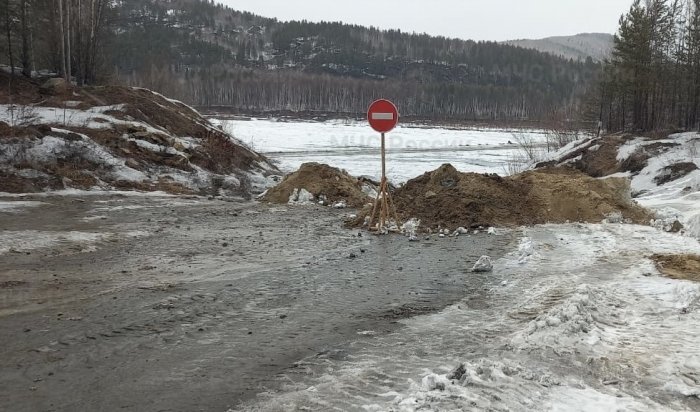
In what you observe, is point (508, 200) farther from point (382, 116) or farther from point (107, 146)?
point (107, 146)

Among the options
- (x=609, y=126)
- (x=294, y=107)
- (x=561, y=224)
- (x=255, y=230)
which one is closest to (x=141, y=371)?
(x=255, y=230)

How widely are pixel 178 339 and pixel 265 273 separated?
8.44ft

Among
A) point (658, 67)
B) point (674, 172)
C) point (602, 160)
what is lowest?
point (674, 172)

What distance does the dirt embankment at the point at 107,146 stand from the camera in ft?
53.1

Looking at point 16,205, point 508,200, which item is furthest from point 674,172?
point 16,205

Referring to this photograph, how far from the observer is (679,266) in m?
7.62

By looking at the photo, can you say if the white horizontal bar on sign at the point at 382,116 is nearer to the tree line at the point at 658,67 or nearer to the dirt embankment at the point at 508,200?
the dirt embankment at the point at 508,200

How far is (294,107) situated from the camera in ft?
522

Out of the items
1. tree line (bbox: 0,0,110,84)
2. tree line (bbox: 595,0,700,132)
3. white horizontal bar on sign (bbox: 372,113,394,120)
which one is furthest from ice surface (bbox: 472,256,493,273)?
tree line (bbox: 595,0,700,132)

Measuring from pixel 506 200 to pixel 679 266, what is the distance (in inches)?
199

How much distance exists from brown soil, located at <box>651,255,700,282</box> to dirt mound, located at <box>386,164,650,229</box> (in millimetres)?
3654

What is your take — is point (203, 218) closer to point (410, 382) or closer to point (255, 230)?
point (255, 230)

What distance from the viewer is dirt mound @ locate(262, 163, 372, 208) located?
1542cm

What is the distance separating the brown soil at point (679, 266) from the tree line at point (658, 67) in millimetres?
35456
